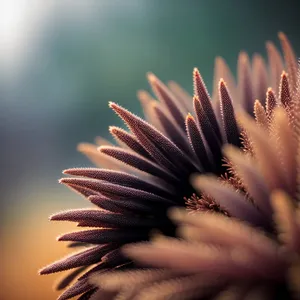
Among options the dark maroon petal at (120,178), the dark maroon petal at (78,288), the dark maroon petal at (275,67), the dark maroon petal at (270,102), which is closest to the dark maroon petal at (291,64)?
the dark maroon petal at (275,67)

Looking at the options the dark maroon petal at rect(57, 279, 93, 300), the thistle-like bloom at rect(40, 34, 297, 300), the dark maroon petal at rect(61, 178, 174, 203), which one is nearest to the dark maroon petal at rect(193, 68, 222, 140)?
the thistle-like bloom at rect(40, 34, 297, 300)

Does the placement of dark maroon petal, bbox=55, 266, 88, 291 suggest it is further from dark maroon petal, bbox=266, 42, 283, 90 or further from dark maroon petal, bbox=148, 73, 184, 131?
dark maroon petal, bbox=266, 42, 283, 90

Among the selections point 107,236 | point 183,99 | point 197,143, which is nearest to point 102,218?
point 107,236

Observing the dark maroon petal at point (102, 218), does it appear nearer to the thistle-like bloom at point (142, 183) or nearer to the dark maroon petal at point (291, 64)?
the thistle-like bloom at point (142, 183)

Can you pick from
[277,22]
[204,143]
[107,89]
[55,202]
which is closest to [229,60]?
[277,22]

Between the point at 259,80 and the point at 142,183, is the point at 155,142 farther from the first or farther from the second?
the point at 259,80

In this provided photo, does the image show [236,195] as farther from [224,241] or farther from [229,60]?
[229,60]
